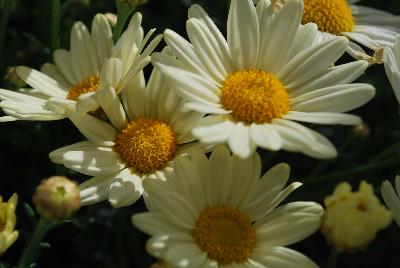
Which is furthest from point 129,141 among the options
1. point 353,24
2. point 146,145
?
point 353,24

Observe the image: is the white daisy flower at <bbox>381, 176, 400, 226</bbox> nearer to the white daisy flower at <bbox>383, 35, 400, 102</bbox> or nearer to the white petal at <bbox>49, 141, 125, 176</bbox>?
the white daisy flower at <bbox>383, 35, 400, 102</bbox>

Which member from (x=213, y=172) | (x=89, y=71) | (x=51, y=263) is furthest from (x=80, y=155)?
(x=51, y=263)

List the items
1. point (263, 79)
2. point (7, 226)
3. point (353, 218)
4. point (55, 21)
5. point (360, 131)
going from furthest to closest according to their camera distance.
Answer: point (360, 131), point (55, 21), point (263, 79), point (7, 226), point (353, 218)

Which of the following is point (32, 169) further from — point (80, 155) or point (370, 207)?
point (370, 207)

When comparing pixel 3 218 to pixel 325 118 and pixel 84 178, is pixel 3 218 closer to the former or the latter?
pixel 84 178

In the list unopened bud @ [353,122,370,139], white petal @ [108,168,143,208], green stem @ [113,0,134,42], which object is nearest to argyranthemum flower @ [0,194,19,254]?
white petal @ [108,168,143,208]

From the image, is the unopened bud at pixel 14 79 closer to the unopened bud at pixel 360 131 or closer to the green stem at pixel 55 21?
the green stem at pixel 55 21
